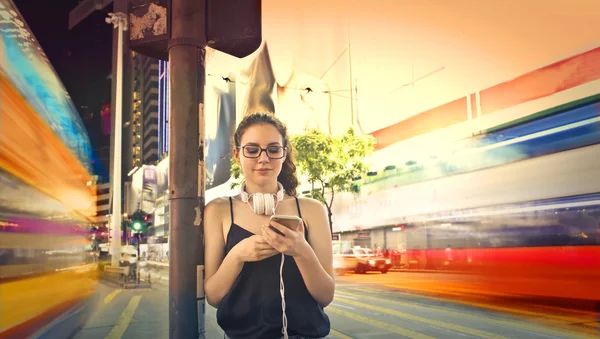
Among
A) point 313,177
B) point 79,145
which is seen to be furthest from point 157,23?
point 313,177

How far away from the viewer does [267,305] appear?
188 centimetres

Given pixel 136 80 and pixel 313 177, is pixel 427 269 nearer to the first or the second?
pixel 313 177

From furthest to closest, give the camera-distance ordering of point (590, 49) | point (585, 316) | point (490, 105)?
point (490, 105) < point (590, 49) < point (585, 316)

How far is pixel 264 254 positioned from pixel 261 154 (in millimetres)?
471

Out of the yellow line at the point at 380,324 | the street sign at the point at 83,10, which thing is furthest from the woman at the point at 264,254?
the street sign at the point at 83,10

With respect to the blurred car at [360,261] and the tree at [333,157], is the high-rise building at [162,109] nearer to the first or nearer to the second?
the blurred car at [360,261]

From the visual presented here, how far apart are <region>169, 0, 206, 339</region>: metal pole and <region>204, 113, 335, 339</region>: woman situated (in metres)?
0.14

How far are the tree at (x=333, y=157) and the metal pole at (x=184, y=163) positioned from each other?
16.1m

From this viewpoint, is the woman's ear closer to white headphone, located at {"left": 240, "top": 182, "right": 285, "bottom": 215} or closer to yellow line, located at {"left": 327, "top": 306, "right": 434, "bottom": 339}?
white headphone, located at {"left": 240, "top": 182, "right": 285, "bottom": 215}

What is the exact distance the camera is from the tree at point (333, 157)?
736 inches

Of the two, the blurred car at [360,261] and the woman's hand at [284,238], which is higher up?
the woman's hand at [284,238]

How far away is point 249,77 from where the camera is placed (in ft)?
87.0

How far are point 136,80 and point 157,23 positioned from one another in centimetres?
10932

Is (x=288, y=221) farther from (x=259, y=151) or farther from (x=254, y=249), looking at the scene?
(x=259, y=151)
